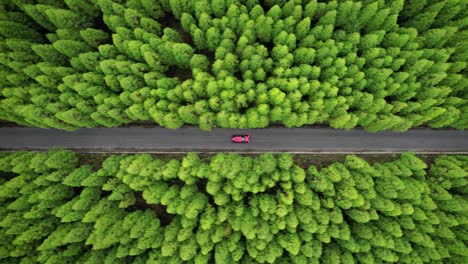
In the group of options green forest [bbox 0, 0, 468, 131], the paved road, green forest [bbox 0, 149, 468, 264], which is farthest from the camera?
the paved road

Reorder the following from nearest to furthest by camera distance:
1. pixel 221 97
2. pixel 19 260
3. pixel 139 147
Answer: pixel 221 97, pixel 19 260, pixel 139 147

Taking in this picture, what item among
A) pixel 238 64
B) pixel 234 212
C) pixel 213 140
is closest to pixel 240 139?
pixel 213 140

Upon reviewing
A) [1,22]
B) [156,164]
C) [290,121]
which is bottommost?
[156,164]

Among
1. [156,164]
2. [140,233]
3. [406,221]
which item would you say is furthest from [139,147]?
[406,221]

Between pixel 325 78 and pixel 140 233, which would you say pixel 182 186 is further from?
pixel 325 78

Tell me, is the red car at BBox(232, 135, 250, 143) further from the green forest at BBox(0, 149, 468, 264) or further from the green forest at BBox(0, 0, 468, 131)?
the green forest at BBox(0, 149, 468, 264)

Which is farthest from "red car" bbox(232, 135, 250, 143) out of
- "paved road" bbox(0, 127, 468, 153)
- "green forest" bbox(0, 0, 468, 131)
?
"green forest" bbox(0, 0, 468, 131)

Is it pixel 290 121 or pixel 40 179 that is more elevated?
pixel 290 121

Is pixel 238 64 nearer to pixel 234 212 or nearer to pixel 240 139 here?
pixel 240 139
